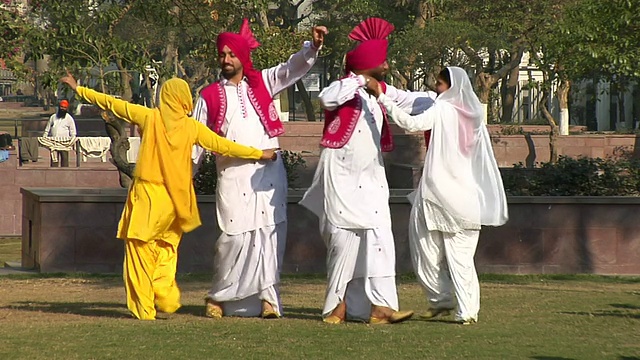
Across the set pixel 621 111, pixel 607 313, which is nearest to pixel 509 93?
pixel 621 111

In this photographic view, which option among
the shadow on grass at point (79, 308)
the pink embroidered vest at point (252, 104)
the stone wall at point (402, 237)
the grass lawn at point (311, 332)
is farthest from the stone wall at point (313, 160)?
the pink embroidered vest at point (252, 104)

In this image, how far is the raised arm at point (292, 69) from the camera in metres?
9.58

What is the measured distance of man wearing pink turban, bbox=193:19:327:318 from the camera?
31.0 ft

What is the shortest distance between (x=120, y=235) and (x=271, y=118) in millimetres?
1334

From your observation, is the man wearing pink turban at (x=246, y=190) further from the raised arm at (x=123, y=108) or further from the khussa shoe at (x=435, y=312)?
the khussa shoe at (x=435, y=312)

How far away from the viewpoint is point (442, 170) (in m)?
9.48

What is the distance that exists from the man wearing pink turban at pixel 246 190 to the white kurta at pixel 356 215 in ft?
1.34

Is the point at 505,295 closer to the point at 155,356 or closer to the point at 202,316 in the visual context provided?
the point at 202,316

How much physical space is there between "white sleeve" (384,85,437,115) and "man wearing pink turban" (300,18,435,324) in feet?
0.46

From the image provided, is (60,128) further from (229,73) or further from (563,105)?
(229,73)

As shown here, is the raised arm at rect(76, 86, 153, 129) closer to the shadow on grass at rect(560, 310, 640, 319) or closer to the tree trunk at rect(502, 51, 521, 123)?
the shadow on grass at rect(560, 310, 640, 319)

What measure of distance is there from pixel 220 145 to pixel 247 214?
20.7 inches

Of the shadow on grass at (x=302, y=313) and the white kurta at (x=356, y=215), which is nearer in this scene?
the white kurta at (x=356, y=215)

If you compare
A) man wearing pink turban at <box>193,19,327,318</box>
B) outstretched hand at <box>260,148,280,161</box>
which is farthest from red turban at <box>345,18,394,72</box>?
outstretched hand at <box>260,148,280,161</box>
